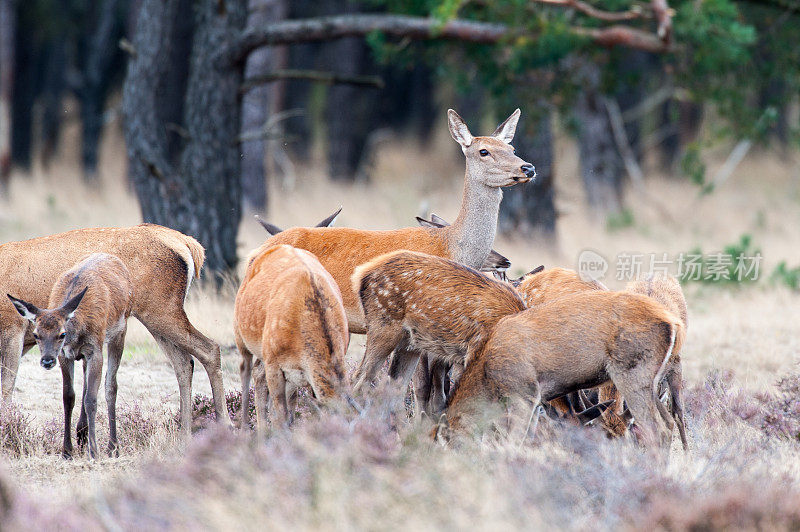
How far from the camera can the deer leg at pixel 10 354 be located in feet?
24.5

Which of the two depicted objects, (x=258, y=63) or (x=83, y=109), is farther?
(x=83, y=109)

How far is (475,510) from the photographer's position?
4.22 metres

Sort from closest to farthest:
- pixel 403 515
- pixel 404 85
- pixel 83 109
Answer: pixel 403 515 < pixel 83 109 < pixel 404 85

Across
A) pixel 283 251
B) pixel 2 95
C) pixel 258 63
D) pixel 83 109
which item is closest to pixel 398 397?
pixel 283 251

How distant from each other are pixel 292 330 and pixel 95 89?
1939 cm

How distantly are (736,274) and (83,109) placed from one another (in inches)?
652

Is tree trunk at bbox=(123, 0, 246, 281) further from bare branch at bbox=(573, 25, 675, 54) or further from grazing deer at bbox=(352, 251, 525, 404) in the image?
grazing deer at bbox=(352, 251, 525, 404)

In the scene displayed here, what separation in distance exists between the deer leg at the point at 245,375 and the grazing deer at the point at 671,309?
234 cm

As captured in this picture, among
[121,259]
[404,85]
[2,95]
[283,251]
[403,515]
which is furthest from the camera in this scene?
[404,85]

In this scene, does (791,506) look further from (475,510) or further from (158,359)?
(158,359)

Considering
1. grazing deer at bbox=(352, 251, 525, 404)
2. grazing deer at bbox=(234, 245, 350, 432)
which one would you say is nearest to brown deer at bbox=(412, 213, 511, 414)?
grazing deer at bbox=(352, 251, 525, 404)

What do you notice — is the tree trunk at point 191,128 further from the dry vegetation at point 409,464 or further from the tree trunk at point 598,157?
the tree trunk at point 598,157

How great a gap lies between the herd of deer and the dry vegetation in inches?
12.4

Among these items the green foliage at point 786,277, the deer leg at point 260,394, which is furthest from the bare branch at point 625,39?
the deer leg at point 260,394
